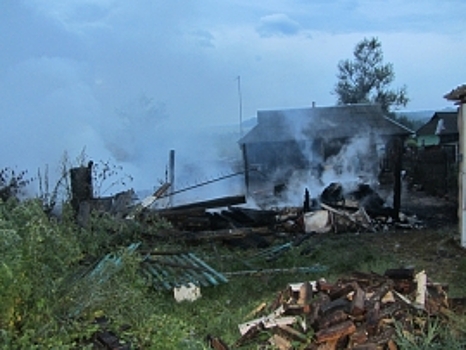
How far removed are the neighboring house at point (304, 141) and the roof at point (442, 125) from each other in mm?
9700

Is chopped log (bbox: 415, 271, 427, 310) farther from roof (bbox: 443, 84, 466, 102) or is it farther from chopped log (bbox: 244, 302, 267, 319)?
roof (bbox: 443, 84, 466, 102)

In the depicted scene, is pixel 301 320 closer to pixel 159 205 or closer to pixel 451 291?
pixel 451 291

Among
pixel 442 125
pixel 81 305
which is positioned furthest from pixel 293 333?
pixel 442 125

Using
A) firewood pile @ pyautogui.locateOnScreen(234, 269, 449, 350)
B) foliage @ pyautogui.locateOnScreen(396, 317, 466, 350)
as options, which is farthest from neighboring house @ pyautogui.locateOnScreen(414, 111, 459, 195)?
foliage @ pyautogui.locateOnScreen(396, 317, 466, 350)

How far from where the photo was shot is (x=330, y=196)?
13.7 meters

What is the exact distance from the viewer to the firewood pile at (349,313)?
4438 mm

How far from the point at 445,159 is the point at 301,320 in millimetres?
14039

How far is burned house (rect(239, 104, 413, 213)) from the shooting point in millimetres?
21844

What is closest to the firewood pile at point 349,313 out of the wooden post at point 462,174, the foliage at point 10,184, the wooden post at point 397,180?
the wooden post at point 462,174

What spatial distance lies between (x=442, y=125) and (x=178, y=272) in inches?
1193

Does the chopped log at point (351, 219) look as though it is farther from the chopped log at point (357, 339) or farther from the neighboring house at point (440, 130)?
the neighboring house at point (440, 130)

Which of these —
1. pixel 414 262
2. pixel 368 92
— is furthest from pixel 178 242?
pixel 368 92

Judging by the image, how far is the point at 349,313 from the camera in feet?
15.4

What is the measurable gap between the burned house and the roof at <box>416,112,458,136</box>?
974 cm
